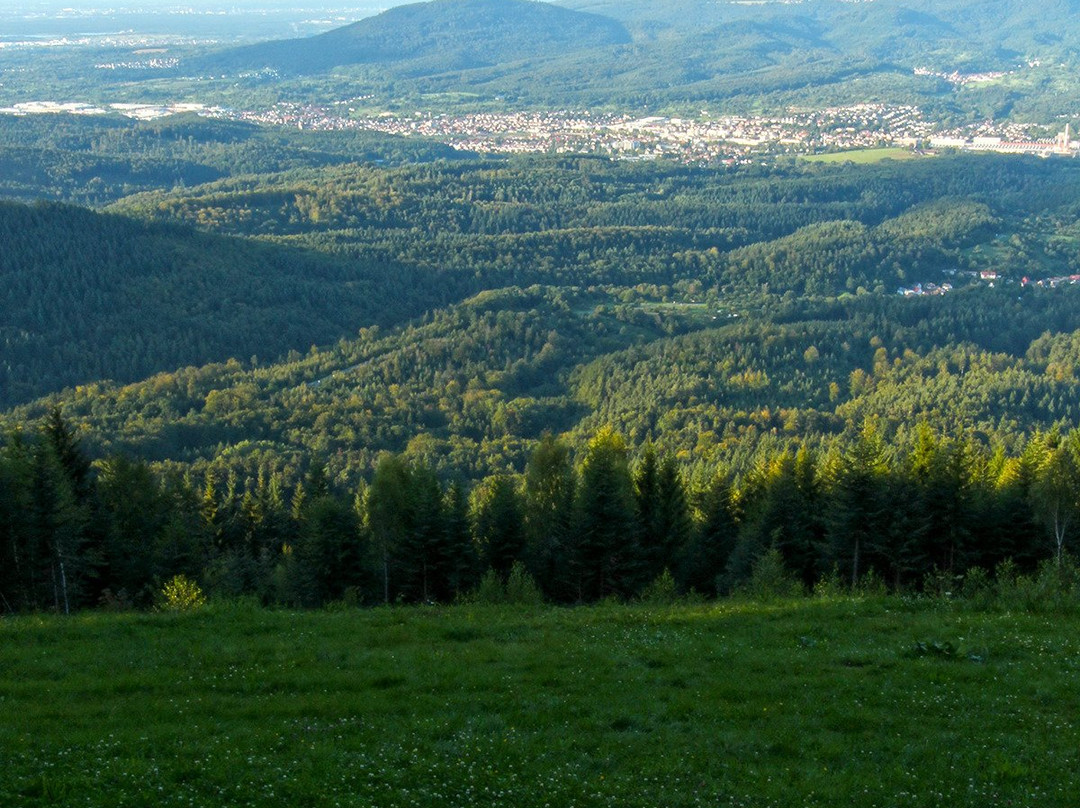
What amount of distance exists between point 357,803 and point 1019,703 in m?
10.1

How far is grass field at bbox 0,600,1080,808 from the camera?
44.8 ft

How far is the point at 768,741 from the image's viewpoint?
15.4 metres

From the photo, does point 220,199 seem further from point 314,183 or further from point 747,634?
point 747,634

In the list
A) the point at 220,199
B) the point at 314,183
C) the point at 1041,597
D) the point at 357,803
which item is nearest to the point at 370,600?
the point at 1041,597

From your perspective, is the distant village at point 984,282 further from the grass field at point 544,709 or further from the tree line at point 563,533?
the grass field at point 544,709

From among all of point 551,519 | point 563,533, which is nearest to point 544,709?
point 563,533

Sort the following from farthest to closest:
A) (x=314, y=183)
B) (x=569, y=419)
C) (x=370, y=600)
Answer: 1. (x=314, y=183)
2. (x=569, y=419)
3. (x=370, y=600)

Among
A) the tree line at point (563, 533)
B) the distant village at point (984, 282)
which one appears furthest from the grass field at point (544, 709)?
the distant village at point (984, 282)

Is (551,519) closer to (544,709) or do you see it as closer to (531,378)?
(544,709)

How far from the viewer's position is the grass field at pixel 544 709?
44.8 feet

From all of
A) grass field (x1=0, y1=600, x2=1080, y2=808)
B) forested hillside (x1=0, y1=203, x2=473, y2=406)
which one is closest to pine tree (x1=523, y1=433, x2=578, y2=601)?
grass field (x1=0, y1=600, x2=1080, y2=808)

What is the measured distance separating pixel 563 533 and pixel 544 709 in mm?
18316

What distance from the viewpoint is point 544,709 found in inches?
658

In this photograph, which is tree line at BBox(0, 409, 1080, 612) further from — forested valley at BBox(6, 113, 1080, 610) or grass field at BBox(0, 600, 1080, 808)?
grass field at BBox(0, 600, 1080, 808)
